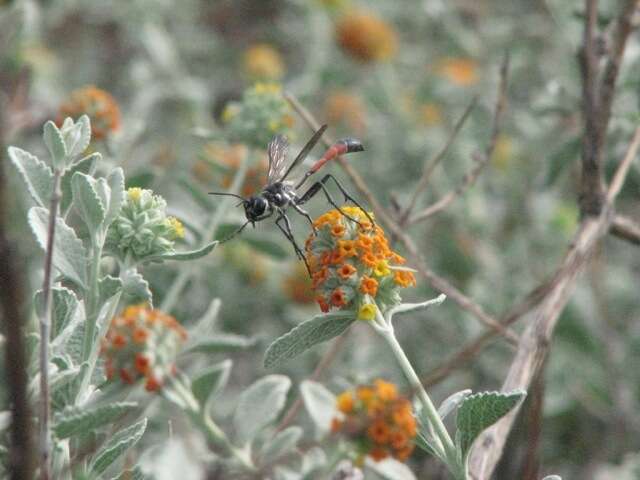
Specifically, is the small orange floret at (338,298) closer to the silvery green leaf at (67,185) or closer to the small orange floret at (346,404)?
the small orange floret at (346,404)

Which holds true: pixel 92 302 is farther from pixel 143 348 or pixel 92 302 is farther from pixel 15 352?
pixel 15 352

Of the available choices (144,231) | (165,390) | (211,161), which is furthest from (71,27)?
(165,390)

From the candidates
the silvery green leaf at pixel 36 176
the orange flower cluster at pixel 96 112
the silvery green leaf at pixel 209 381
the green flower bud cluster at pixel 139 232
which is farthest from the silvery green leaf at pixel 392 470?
the orange flower cluster at pixel 96 112

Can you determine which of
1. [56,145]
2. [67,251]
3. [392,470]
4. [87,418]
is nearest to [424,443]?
[392,470]

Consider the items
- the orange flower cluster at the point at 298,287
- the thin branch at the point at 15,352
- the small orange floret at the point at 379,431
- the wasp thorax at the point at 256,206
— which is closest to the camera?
the thin branch at the point at 15,352

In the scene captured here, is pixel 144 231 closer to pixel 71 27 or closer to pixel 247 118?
pixel 247 118

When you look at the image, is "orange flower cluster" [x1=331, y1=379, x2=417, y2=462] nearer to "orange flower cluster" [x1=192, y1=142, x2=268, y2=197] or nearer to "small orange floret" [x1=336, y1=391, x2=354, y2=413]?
"small orange floret" [x1=336, y1=391, x2=354, y2=413]
